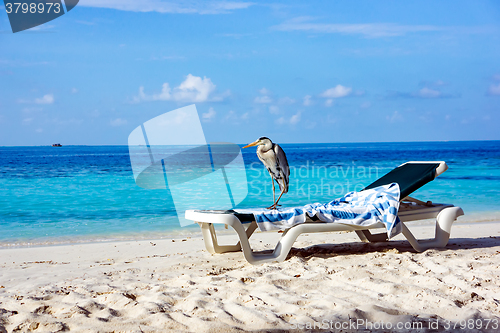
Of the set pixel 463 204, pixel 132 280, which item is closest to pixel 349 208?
pixel 132 280

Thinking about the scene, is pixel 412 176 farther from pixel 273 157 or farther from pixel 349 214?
pixel 273 157

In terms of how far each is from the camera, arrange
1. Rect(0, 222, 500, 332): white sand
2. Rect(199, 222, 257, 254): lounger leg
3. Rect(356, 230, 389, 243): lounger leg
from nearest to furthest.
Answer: Rect(0, 222, 500, 332): white sand → Rect(199, 222, 257, 254): lounger leg → Rect(356, 230, 389, 243): lounger leg

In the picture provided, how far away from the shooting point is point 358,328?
224 cm

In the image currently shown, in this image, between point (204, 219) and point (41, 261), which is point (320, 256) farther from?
point (41, 261)

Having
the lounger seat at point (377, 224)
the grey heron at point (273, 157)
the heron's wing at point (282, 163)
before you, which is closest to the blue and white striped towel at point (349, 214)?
the lounger seat at point (377, 224)

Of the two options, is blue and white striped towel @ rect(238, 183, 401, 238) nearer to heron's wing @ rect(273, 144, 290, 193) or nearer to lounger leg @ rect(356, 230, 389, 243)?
heron's wing @ rect(273, 144, 290, 193)

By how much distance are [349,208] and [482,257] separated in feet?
4.06

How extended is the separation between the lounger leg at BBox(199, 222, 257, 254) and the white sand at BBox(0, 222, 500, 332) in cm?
9

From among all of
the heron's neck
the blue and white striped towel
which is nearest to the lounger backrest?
the blue and white striped towel

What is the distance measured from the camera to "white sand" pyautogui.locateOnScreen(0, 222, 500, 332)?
92.7 inches

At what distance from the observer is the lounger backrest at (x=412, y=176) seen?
13.2 feet

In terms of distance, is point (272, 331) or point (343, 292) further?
point (343, 292)

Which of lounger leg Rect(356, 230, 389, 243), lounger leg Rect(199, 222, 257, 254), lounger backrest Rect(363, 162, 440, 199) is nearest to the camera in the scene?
lounger backrest Rect(363, 162, 440, 199)

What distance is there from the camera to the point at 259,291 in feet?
9.48
